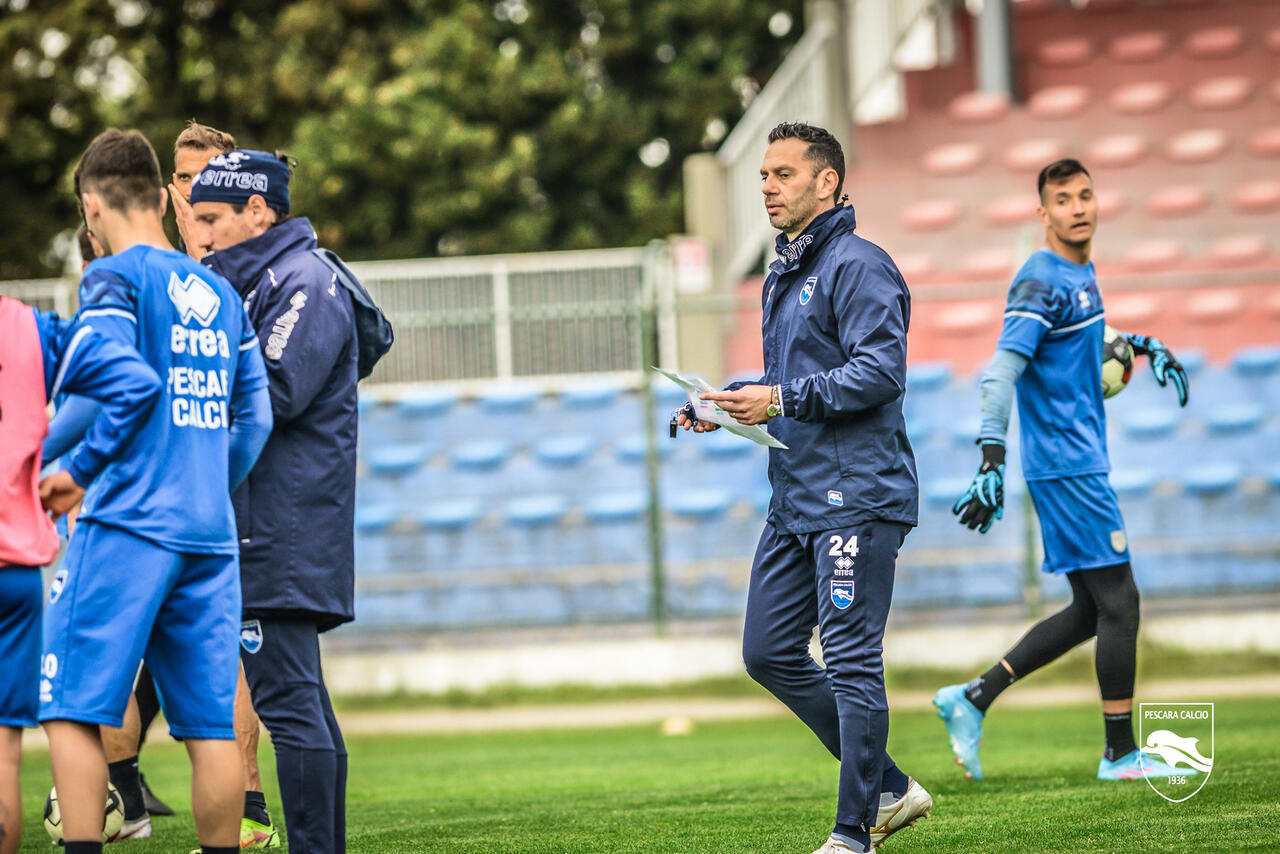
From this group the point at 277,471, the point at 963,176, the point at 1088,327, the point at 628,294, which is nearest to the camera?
the point at 277,471

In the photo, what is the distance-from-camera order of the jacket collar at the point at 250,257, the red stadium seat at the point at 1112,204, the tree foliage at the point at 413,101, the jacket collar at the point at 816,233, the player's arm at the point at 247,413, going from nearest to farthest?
the player's arm at the point at 247,413, the jacket collar at the point at 250,257, the jacket collar at the point at 816,233, the red stadium seat at the point at 1112,204, the tree foliage at the point at 413,101

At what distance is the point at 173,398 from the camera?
155 inches

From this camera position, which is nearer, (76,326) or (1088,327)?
(76,326)

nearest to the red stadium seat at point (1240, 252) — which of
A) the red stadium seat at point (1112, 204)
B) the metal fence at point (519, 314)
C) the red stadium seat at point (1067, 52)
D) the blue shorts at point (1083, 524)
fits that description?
the red stadium seat at point (1112, 204)

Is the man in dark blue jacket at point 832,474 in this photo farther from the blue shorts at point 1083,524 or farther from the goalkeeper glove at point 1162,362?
the goalkeeper glove at point 1162,362

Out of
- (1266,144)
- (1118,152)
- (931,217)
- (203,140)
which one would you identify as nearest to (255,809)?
(203,140)

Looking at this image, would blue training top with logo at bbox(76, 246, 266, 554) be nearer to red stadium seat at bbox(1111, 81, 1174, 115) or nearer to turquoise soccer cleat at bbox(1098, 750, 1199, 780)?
turquoise soccer cleat at bbox(1098, 750, 1199, 780)

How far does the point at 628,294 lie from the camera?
46.6 feet

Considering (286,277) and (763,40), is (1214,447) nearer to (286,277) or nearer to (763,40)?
Result: (286,277)

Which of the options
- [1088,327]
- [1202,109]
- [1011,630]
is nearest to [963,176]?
[1202,109]

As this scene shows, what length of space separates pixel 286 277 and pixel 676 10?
16.3 meters

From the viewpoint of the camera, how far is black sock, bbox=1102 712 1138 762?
6.13m

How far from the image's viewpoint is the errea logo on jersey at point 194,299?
395 centimetres

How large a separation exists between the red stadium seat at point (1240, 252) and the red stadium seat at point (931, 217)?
7.84 ft
